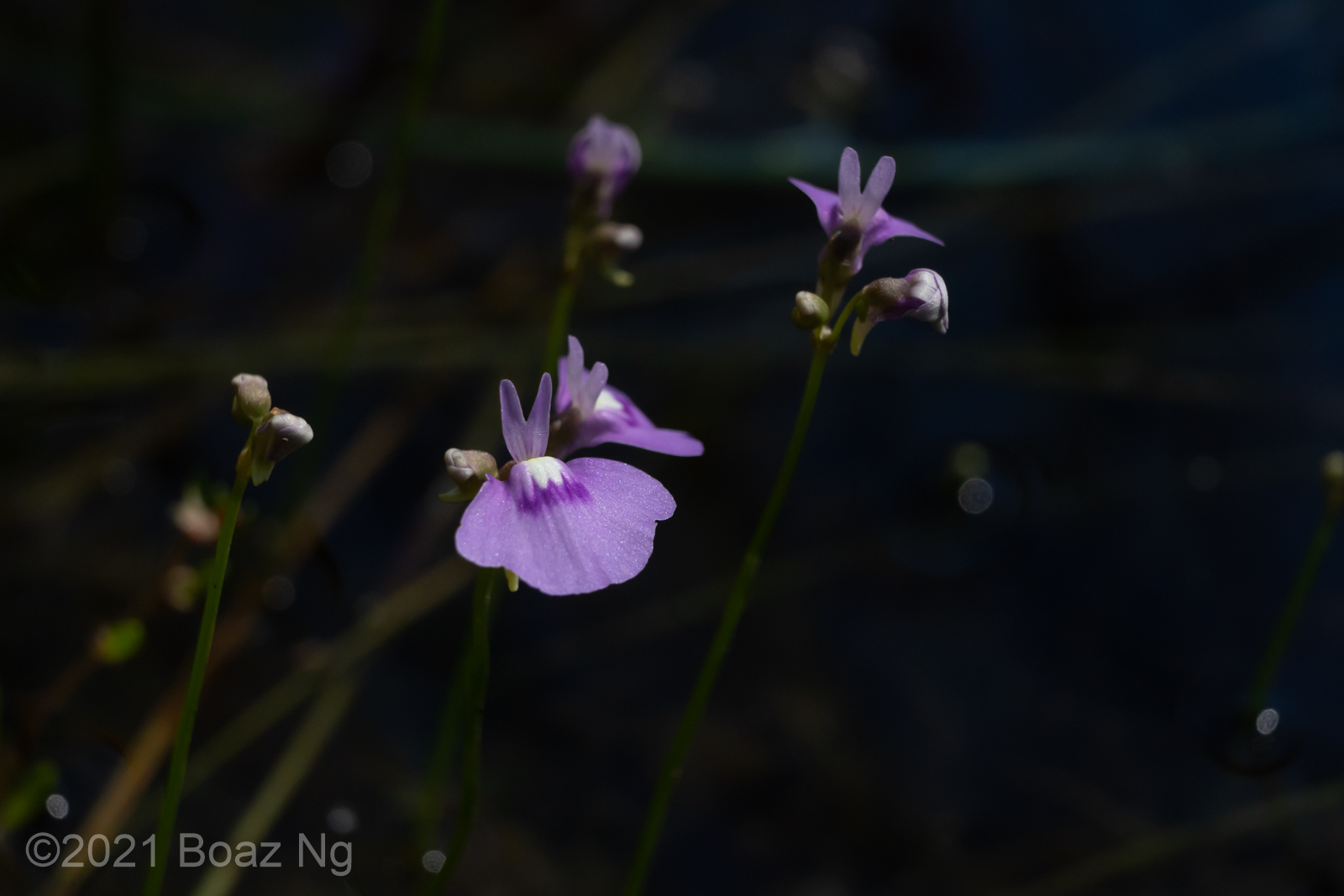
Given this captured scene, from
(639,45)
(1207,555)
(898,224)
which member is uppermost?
(639,45)

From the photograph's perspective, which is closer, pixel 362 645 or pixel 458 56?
pixel 362 645

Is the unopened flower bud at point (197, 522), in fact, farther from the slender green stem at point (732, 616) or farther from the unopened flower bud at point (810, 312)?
the unopened flower bud at point (810, 312)

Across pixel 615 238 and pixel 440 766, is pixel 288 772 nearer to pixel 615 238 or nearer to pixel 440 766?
pixel 440 766

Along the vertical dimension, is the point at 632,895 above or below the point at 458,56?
below

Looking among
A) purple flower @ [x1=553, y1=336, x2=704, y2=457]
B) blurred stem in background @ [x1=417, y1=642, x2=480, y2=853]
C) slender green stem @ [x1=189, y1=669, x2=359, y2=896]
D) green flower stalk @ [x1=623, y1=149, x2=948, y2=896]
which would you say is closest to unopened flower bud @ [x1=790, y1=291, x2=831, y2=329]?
green flower stalk @ [x1=623, y1=149, x2=948, y2=896]

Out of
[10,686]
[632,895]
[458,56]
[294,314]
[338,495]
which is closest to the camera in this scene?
[632,895]

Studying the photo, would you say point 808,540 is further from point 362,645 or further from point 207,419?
point 207,419

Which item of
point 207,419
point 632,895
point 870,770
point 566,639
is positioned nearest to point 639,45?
point 207,419
